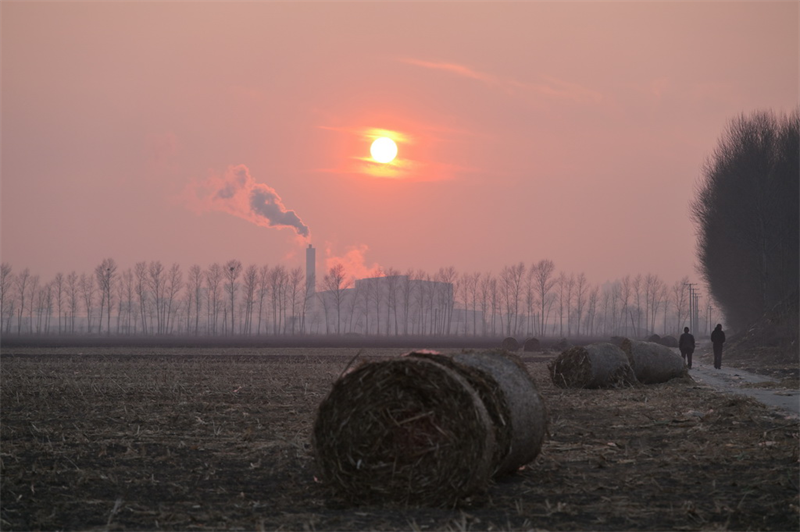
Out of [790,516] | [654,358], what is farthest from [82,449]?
[654,358]

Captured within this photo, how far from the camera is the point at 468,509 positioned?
28.4ft

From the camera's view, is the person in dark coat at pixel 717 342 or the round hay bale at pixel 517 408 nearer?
the round hay bale at pixel 517 408

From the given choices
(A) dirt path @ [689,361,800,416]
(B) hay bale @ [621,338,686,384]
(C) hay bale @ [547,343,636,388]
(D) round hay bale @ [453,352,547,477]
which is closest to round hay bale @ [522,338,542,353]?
(A) dirt path @ [689,361,800,416]

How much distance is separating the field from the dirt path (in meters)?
1.26

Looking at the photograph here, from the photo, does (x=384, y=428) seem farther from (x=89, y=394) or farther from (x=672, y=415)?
(x=89, y=394)

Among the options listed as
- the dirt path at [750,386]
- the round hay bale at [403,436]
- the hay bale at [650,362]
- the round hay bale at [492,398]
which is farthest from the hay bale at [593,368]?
the round hay bale at [403,436]

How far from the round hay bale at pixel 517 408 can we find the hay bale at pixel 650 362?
43.8 ft

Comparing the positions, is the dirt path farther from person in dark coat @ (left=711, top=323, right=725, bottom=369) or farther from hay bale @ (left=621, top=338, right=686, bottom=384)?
hay bale @ (left=621, top=338, right=686, bottom=384)

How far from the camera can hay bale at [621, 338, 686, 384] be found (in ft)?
78.5

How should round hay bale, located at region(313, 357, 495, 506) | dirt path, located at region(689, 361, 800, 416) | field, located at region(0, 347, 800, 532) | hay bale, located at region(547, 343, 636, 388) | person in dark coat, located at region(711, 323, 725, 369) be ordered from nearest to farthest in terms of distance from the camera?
field, located at region(0, 347, 800, 532)
round hay bale, located at region(313, 357, 495, 506)
dirt path, located at region(689, 361, 800, 416)
hay bale, located at region(547, 343, 636, 388)
person in dark coat, located at region(711, 323, 725, 369)

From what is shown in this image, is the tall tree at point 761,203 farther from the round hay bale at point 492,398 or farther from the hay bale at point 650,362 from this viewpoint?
the round hay bale at point 492,398

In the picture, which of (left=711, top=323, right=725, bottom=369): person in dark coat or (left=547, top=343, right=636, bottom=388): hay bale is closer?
(left=547, top=343, right=636, bottom=388): hay bale

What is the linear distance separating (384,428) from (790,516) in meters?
4.15

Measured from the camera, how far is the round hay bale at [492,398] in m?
9.93
